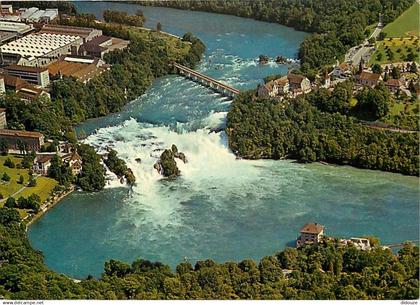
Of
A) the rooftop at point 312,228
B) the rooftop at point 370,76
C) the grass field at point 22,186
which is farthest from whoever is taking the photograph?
the rooftop at point 370,76

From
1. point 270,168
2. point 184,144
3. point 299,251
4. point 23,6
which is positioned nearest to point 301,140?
point 270,168

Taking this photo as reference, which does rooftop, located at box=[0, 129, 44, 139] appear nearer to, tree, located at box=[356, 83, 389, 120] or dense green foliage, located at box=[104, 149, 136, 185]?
dense green foliage, located at box=[104, 149, 136, 185]

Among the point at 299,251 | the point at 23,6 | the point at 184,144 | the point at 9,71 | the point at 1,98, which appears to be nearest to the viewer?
the point at 299,251

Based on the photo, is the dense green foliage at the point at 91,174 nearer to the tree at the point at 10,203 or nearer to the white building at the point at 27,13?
the tree at the point at 10,203

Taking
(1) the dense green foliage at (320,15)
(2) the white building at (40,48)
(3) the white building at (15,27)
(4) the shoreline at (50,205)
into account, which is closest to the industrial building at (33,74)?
(2) the white building at (40,48)

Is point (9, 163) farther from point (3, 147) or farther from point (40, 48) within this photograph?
point (40, 48)

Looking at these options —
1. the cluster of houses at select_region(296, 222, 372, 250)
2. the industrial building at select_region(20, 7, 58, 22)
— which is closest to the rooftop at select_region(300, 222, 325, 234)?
the cluster of houses at select_region(296, 222, 372, 250)

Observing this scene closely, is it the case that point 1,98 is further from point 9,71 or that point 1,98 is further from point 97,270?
point 97,270
